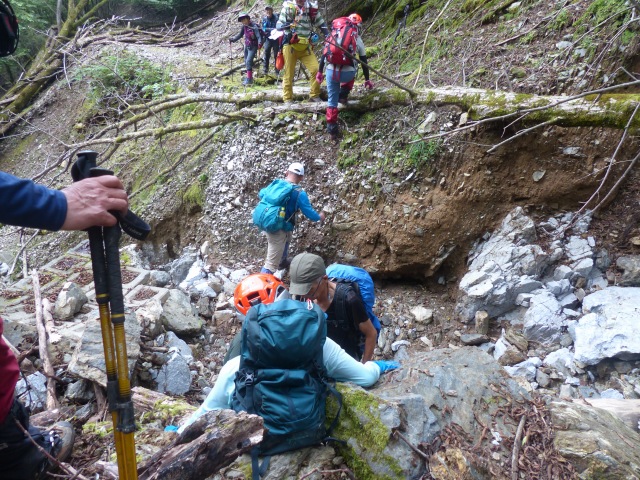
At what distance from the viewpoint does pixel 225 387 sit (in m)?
3.02

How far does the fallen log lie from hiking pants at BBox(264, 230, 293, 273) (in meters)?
4.27

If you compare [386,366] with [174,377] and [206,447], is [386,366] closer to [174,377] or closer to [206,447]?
[206,447]

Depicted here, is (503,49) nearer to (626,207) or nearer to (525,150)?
(525,150)

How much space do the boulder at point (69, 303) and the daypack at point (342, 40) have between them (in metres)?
4.97

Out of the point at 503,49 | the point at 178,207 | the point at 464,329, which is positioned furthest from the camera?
the point at 178,207

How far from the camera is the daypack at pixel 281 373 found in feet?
8.91

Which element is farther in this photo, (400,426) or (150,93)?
(150,93)

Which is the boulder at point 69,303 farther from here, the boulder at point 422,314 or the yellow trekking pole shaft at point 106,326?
the boulder at point 422,314

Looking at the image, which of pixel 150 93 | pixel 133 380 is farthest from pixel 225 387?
pixel 150 93

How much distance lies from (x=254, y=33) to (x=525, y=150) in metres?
7.64

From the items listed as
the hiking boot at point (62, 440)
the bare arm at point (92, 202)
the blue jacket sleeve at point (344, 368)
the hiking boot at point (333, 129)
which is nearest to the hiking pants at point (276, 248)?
the hiking boot at point (333, 129)

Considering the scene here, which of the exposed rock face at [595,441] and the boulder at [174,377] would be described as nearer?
the exposed rock face at [595,441]

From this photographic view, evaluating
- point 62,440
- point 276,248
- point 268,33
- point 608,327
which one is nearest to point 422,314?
point 608,327

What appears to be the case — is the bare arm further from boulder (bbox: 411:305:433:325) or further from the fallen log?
boulder (bbox: 411:305:433:325)
